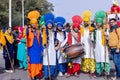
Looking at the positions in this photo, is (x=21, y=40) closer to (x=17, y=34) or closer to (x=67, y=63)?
(x=17, y=34)

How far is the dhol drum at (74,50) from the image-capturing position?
43.1ft

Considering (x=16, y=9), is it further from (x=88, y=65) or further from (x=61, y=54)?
(x=88, y=65)

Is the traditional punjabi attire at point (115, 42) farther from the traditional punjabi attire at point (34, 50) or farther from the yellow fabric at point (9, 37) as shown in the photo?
the yellow fabric at point (9, 37)

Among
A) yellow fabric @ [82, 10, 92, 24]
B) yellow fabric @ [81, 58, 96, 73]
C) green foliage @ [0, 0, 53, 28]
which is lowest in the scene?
yellow fabric @ [81, 58, 96, 73]

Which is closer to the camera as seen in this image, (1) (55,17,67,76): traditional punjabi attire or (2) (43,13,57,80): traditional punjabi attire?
(2) (43,13,57,80): traditional punjabi attire

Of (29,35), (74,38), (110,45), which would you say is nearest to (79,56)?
(74,38)

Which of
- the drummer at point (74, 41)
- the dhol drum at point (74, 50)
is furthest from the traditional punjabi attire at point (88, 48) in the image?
the dhol drum at point (74, 50)

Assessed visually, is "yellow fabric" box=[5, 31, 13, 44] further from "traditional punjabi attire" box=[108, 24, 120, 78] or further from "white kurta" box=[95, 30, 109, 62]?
"traditional punjabi attire" box=[108, 24, 120, 78]

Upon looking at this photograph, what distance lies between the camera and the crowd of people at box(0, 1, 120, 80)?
11992mm

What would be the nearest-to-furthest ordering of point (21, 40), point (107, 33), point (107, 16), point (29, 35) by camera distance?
point (29, 35) → point (107, 33) → point (107, 16) → point (21, 40)

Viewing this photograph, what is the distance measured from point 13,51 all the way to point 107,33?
4743 millimetres

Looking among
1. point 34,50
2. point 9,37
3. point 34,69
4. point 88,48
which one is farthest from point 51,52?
point 9,37

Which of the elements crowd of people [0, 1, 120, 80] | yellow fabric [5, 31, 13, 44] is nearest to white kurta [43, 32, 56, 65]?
crowd of people [0, 1, 120, 80]

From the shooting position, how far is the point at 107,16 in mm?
13547
